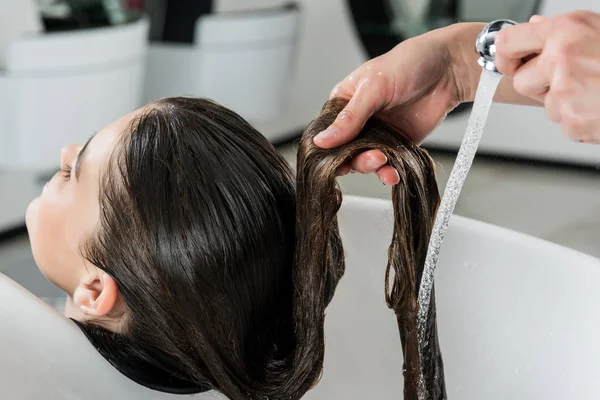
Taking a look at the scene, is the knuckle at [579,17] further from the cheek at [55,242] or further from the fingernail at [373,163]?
the cheek at [55,242]

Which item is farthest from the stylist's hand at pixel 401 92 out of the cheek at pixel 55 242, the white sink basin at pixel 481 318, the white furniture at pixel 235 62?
the white furniture at pixel 235 62

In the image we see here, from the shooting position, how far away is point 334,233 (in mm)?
1036

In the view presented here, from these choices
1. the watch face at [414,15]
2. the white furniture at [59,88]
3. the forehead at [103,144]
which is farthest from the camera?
the watch face at [414,15]

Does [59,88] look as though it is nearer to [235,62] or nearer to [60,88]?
[60,88]

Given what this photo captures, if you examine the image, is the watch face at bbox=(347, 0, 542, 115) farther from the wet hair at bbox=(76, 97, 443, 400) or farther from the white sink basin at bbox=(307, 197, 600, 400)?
the wet hair at bbox=(76, 97, 443, 400)

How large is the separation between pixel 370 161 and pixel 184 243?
23 centimetres

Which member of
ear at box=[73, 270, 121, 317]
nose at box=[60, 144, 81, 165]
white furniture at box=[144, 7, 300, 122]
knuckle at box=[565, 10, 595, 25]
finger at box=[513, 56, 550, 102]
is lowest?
white furniture at box=[144, 7, 300, 122]

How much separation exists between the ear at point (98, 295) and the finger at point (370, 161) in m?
0.33

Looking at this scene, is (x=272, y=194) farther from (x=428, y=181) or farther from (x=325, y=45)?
(x=325, y=45)

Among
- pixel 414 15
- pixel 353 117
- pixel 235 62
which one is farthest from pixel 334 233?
pixel 414 15

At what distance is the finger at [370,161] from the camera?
33.7 inches

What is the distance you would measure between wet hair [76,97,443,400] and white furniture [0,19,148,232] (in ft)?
4.03

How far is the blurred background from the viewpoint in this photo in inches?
84.0

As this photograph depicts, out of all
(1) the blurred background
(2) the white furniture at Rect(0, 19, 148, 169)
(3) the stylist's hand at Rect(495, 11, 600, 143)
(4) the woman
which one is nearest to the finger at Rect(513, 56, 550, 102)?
(3) the stylist's hand at Rect(495, 11, 600, 143)
